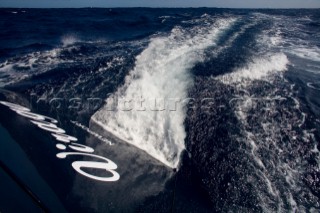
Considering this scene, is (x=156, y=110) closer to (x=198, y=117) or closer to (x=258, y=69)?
(x=198, y=117)

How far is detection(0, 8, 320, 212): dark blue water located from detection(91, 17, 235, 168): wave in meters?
0.01

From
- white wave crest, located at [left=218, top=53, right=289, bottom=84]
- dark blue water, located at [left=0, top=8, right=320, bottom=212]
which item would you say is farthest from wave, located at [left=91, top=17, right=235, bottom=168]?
white wave crest, located at [left=218, top=53, right=289, bottom=84]

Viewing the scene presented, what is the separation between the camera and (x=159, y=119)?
10.5ft

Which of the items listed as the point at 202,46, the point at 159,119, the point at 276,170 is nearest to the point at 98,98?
the point at 159,119

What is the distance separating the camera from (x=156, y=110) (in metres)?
3.35

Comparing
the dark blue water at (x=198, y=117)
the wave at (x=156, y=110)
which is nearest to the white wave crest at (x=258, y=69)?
the dark blue water at (x=198, y=117)

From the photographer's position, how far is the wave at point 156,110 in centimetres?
283

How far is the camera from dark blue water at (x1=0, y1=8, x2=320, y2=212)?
7.37ft

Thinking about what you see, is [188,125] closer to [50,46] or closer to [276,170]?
[276,170]

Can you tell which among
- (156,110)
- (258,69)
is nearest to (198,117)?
(156,110)

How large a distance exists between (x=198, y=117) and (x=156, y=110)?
1.89 feet

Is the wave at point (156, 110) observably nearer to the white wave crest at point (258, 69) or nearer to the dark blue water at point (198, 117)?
the dark blue water at point (198, 117)

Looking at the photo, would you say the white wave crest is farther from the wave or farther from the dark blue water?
the wave

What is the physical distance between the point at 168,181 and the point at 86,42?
20.4 feet
